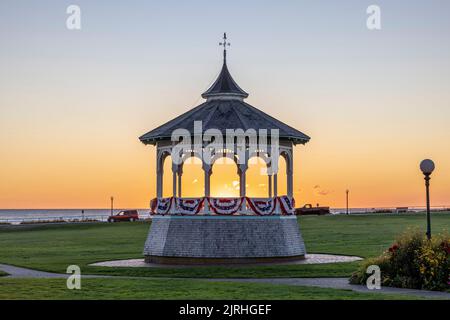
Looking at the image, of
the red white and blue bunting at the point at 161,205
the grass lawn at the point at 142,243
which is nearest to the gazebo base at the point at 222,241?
the red white and blue bunting at the point at 161,205

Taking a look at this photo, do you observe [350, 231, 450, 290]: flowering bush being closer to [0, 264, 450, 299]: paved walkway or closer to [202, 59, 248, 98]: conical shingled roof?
[0, 264, 450, 299]: paved walkway

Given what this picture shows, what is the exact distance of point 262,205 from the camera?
36.8 meters

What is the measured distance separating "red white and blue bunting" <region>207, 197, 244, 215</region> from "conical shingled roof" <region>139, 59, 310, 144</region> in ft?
9.53

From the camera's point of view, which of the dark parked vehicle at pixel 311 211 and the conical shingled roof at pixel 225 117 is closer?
the conical shingled roof at pixel 225 117

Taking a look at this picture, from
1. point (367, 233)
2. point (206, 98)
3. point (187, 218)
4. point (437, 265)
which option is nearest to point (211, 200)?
point (187, 218)

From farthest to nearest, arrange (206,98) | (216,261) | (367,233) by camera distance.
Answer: (367,233), (206,98), (216,261)

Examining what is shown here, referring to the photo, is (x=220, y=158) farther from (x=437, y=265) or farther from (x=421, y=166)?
(x=437, y=265)

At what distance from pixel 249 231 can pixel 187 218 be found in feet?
9.03

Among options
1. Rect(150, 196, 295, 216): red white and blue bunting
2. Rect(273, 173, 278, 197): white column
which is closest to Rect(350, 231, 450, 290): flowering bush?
Rect(150, 196, 295, 216): red white and blue bunting

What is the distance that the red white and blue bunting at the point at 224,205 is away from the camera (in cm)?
3634

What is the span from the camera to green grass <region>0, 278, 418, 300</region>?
2244 centimetres

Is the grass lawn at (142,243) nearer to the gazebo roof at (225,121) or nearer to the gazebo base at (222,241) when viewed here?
the gazebo base at (222,241)

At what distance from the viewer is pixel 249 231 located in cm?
3631

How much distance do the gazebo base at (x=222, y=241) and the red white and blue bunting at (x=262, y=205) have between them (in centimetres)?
26
